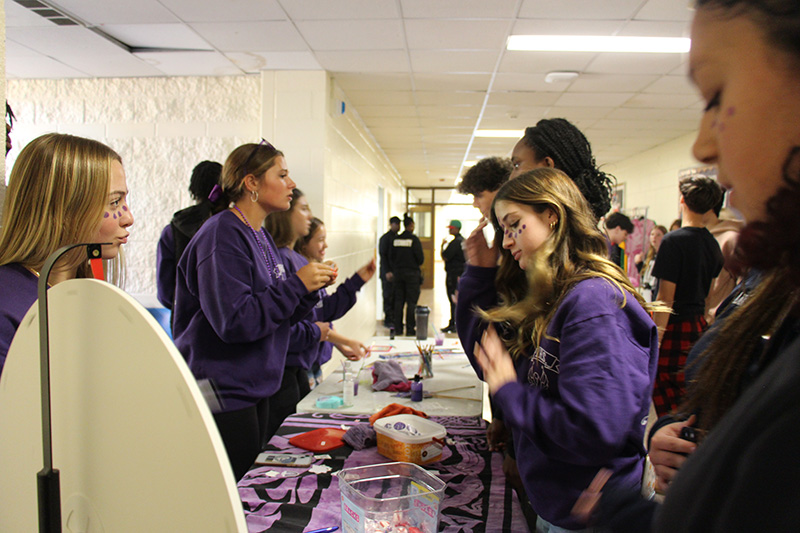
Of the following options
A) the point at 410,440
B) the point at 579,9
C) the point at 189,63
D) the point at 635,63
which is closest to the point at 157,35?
the point at 189,63

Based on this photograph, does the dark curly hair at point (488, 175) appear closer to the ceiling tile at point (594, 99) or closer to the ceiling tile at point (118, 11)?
the ceiling tile at point (118, 11)

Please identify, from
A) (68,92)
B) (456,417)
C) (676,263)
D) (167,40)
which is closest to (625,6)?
(676,263)

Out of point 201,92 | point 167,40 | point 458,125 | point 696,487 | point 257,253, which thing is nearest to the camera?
point 696,487

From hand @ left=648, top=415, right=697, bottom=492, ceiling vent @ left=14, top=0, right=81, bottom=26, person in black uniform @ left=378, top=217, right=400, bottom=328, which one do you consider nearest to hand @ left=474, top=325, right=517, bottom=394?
hand @ left=648, top=415, right=697, bottom=492

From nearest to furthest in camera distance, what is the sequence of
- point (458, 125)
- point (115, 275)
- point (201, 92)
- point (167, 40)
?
point (115, 275) → point (167, 40) → point (201, 92) → point (458, 125)

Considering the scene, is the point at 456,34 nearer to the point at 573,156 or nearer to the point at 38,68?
the point at 573,156

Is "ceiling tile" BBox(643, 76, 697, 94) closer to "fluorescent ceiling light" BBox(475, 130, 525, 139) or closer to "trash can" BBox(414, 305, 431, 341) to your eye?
"fluorescent ceiling light" BBox(475, 130, 525, 139)

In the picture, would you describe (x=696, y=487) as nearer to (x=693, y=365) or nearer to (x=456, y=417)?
(x=693, y=365)

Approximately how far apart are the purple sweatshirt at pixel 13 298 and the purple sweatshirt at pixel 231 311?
752 mm

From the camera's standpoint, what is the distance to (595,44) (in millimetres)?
3727

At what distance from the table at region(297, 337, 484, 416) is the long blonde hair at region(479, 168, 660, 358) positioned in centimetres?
76

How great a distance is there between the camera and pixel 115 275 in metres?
1.19

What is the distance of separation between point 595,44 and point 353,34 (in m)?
1.77

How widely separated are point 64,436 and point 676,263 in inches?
125
